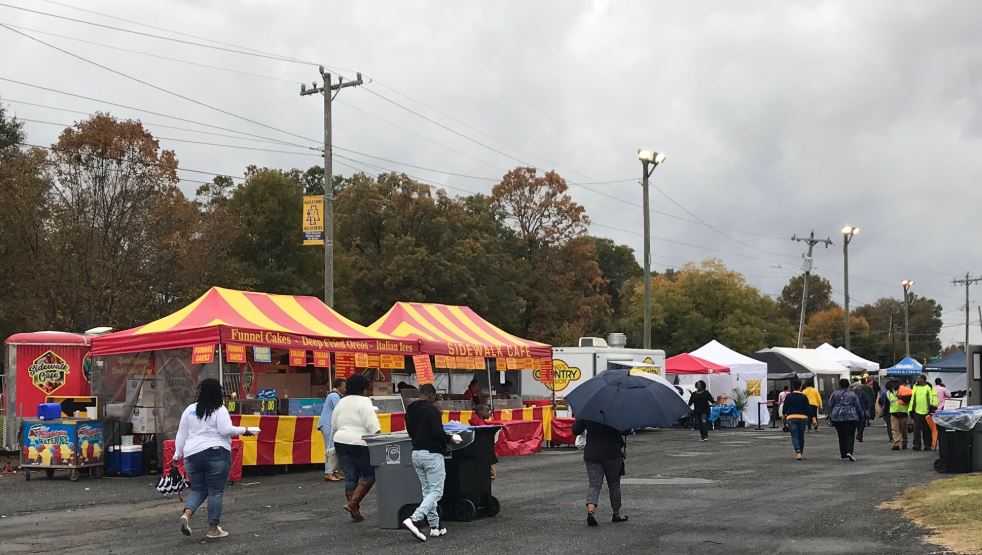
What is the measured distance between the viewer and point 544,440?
2697 cm

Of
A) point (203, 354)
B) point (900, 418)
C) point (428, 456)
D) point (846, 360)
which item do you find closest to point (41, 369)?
point (203, 354)

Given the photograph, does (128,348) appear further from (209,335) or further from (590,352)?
(590,352)

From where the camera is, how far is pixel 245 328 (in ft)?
61.8

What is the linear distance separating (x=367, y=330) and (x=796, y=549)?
45.9ft

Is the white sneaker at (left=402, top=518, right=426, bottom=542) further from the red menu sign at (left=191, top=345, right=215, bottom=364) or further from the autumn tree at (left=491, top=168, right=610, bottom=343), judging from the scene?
the autumn tree at (left=491, top=168, right=610, bottom=343)

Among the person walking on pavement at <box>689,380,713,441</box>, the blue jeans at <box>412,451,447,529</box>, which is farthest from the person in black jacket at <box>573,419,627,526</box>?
the person walking on pavement at <box>689,380,713,441</box>

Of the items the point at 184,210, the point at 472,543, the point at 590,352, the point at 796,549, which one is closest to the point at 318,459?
the point at 472,543

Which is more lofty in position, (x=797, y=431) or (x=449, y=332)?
(x=449, y=332)

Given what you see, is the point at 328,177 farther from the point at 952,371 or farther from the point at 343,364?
the point at 952,371

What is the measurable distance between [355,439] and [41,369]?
1146cm

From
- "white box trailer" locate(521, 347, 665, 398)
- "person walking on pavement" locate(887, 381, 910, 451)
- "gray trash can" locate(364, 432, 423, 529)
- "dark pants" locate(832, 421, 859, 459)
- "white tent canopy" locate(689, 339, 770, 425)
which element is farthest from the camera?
"white tent canopy" locate(689, 339, 770, 425)

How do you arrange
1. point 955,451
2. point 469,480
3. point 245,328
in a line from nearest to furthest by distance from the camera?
point 469,480 → point 955,451 → point 245,328

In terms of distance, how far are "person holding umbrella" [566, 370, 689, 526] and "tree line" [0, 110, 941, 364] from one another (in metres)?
21.1

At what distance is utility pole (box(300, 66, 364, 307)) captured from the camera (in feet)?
94.2
